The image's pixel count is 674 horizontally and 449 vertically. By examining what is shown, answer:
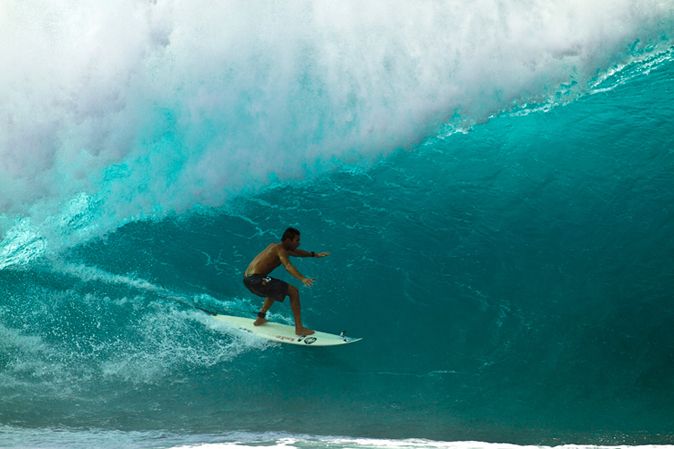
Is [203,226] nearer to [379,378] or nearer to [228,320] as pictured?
[228,320]

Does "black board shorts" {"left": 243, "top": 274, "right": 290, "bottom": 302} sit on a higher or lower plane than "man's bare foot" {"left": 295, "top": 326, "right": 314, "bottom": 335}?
higher

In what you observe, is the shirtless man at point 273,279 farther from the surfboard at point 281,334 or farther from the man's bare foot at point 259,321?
the man's bare foot at point 259,321

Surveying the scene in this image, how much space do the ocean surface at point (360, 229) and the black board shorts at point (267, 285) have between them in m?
0.77

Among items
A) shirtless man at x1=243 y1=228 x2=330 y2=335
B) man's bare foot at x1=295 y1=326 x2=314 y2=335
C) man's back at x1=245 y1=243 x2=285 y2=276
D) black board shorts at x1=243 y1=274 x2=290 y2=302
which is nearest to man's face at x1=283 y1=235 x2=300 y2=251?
shirtless man at x1=243 y1=228 x2=330 y2=335

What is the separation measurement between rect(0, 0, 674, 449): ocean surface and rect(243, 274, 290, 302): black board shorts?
774mm

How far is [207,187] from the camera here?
11492 millimetres

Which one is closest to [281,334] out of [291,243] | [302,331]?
[302,331]

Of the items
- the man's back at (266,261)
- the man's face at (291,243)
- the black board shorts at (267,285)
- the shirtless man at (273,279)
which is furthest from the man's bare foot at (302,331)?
the man's face at (291,243)

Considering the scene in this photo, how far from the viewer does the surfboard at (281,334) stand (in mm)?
7172

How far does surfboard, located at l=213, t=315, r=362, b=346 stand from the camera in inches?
282

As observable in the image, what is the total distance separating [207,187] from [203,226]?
150 cm

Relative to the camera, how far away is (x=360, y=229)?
9594 millimetres

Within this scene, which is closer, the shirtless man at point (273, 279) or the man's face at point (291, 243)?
the man's face at point (291, 243)

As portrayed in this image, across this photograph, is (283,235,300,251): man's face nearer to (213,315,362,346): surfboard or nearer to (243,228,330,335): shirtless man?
(243,228,330,335): shirtless man
